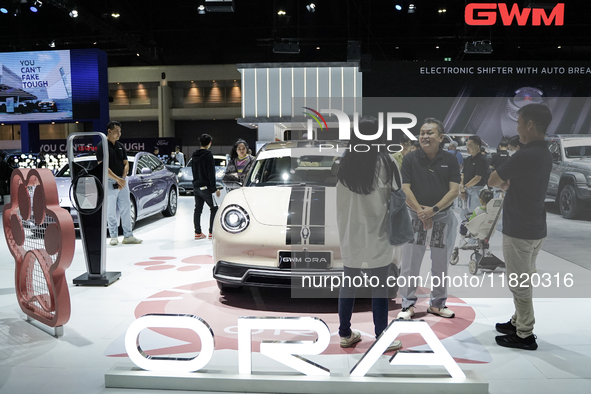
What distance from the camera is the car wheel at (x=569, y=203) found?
340 inches

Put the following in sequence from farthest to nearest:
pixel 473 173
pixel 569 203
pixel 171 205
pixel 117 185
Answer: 1. pixel 171 205
2. pixel 569 203
3. pixel 117 185
4. pixel 473 173

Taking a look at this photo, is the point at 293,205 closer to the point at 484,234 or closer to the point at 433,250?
the point at 433,250

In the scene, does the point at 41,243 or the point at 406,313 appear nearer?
the point at 41,243

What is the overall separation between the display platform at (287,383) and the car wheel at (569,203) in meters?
7.35

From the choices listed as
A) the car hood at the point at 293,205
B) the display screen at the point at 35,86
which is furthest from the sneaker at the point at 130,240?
the display screen at the point at 35,86

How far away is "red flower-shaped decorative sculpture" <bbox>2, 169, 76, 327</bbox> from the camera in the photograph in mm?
3219

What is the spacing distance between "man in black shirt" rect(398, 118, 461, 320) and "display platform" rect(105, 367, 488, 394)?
1057 millimetres

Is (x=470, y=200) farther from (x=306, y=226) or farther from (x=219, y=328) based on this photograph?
(x=219, y=328)

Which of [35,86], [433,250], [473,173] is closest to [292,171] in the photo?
[433,250]

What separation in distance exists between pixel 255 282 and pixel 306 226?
57 cm

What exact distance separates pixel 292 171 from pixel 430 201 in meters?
1.49

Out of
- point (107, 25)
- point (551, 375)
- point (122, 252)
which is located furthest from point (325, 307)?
point (107, 25)

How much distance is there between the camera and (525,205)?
3.05 metres

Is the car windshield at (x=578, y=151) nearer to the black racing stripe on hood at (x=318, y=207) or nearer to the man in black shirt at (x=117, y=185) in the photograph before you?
the black racing stripe on hood at (x=318, y=207)
